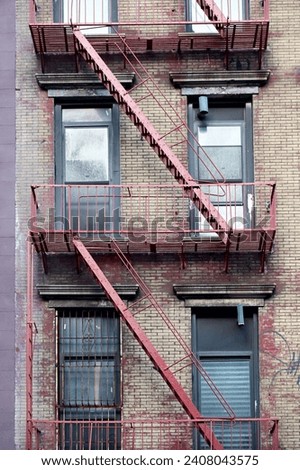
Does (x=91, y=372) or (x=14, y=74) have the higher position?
(x=14, y=74)

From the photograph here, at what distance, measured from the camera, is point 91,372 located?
2112 cm

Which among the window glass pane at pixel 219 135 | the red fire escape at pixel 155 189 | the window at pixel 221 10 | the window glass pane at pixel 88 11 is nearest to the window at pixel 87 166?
the red fire escape at pixel 155 189

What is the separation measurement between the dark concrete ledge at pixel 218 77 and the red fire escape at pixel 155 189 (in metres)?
0.22

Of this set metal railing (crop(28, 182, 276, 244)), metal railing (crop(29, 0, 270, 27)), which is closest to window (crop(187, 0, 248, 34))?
metal railing (crop(29, 0, 270, 27))

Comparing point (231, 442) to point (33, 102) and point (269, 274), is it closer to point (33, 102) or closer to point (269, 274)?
point (269, 274)

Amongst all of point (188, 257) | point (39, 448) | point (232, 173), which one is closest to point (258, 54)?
point (232, 173)

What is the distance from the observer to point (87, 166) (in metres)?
22.0

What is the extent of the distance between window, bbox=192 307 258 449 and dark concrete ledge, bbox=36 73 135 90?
3.91 metres

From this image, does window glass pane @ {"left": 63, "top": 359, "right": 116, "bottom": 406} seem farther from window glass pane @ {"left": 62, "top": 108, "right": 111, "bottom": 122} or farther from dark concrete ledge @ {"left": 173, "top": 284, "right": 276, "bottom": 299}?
window glass pane @ {"left": 62, "top": 108, "right": 111, "bottom": 122}

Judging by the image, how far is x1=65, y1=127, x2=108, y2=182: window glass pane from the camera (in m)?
21.9

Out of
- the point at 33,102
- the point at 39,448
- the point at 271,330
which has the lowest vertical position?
the point at 39,448

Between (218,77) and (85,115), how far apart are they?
2242 millimetres

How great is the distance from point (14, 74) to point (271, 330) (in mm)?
5833

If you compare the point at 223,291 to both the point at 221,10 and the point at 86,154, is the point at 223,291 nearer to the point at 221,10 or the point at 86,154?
the point at 86,154
